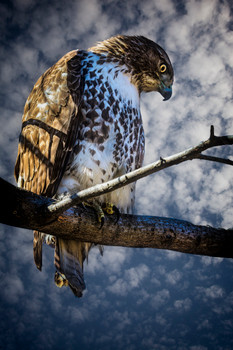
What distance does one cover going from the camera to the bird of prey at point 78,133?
101 inches

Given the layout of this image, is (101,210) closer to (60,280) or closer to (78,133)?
(78,133)

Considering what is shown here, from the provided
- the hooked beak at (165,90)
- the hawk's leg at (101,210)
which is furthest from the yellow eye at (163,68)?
the hawk's leg at (101,210)

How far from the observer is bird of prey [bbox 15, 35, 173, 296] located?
256 cm

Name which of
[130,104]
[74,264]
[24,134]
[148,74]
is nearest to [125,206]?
[74,264]

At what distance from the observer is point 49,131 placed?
261 cm

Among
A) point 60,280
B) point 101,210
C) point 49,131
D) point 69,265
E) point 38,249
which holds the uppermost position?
point 49,131

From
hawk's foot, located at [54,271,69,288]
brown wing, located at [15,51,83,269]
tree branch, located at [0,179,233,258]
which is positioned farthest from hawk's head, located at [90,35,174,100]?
hawk's foot, located at [54,271,69,288]

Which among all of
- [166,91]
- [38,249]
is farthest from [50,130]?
[166,91]

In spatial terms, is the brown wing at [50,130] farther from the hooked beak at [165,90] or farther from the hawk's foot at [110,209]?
the hooked beak at [165,90]

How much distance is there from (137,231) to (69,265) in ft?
2.78

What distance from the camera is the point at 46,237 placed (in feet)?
9.93

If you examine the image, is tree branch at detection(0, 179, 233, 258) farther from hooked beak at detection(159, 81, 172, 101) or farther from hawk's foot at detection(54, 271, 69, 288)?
hooked beak at detection(159, 81, 172, 101)

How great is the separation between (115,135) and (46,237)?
1.36 meters

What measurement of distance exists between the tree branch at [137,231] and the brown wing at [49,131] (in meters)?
0.58
